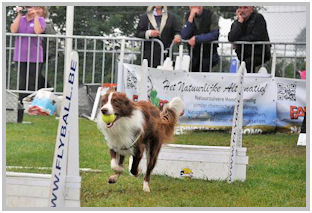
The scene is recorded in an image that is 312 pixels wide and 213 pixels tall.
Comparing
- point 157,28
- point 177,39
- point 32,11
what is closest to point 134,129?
point 157,28

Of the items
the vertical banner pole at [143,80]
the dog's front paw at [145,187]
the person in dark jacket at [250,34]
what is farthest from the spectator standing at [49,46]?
the dog's front paw at [145,187]

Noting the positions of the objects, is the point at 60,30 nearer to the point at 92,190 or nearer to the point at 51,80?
the point at 51,80

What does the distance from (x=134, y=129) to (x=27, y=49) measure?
4570 millimetres

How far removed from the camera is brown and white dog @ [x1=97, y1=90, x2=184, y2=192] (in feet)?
12.7

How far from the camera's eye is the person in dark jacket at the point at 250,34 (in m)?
6.33

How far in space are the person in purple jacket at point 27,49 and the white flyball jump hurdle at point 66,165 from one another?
4649 millimetres

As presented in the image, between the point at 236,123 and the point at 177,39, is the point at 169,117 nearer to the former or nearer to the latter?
the point at 236,123

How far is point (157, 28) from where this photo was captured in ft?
22.1

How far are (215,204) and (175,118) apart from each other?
82 centimetres

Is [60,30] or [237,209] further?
[60,30]

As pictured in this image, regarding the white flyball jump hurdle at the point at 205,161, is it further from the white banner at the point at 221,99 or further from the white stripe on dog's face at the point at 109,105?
the white banner at the point at 221,99

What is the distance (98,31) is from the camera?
779 cm

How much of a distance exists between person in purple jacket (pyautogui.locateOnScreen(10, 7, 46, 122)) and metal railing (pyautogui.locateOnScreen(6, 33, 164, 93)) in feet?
0.09

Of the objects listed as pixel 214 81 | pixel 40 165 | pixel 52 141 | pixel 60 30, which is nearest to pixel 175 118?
pixel 40 165
